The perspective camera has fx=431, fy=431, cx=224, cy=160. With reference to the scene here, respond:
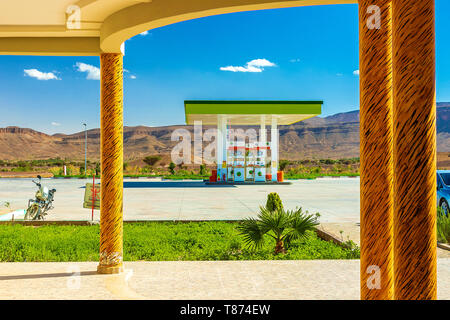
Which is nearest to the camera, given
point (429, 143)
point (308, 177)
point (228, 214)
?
point (429, 143)

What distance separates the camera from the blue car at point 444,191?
12738mm

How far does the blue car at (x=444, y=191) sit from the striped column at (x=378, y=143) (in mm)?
9630

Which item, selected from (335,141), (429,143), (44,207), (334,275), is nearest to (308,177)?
(44,207)

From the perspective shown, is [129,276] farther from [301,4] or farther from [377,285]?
[301,4]

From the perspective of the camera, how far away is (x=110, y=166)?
21.6 feet

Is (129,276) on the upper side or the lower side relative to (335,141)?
lower

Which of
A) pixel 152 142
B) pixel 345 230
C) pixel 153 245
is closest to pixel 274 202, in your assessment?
pixel 345 230

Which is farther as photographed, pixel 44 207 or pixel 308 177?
pixel 308 177

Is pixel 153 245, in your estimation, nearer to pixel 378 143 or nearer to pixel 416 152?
pixel 378 143

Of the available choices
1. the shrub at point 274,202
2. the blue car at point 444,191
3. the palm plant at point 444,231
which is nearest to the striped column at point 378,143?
the palm plant at point 444,231

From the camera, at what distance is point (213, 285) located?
602cm

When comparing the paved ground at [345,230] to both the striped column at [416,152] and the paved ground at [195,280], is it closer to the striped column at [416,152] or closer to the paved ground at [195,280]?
the paved ground at [195,280]

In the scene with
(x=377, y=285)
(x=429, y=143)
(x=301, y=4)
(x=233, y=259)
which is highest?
(x=301, y=4)

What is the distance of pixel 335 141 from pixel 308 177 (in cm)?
10876
